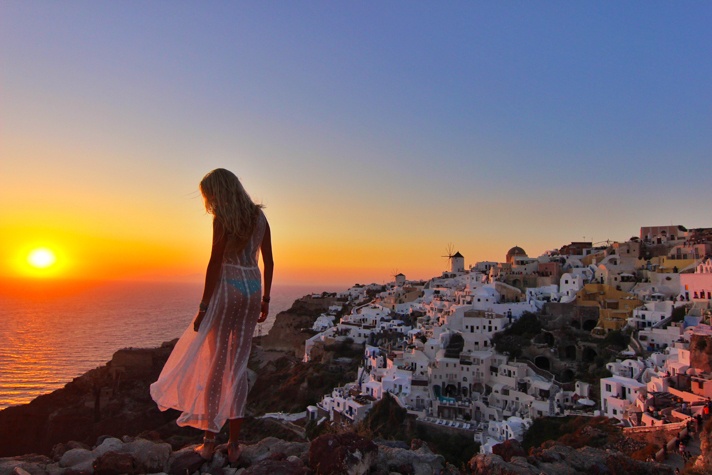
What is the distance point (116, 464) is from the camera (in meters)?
3.82

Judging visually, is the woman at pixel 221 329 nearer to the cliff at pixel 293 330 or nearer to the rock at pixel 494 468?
the rock at pixel 494 468

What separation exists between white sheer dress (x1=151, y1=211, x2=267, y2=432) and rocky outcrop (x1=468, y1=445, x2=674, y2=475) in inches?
91.5

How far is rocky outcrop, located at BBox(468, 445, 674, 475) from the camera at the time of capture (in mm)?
4096

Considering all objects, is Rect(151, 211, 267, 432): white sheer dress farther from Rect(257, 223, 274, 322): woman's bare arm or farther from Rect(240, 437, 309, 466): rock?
Rect(240, 437, 309, 466): rock

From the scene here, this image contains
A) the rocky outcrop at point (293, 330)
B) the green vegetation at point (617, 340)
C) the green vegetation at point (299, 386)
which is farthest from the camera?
the rocky outcrop at point (293, 330)

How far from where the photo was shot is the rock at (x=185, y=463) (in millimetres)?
3777

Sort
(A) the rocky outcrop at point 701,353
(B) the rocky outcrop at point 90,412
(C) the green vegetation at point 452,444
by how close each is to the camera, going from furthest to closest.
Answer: (B) the rocky outcrop at point 90,412 → (C) the green vegetation at point 452,444 → (A) the rocky outcrop at point 701,353

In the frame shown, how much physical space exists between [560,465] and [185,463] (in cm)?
354

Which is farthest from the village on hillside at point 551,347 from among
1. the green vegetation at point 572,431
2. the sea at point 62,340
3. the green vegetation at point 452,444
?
the sea at point 62,340

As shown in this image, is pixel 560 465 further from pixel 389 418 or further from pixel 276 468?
pixel 389 418

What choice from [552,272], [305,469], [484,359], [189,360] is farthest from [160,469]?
[552,272]

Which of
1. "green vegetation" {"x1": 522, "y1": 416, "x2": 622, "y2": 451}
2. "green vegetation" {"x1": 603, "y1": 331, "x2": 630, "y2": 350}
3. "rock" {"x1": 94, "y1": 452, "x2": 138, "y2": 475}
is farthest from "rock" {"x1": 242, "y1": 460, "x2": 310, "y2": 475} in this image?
"green vegetation" {"x1": 603, "y1": 331, "x2": 630, "y2": 350}

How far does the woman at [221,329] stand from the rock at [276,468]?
11.1 inches

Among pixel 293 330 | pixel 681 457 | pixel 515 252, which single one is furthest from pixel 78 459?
pixel 515 252
